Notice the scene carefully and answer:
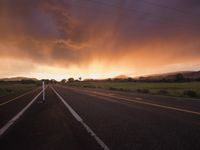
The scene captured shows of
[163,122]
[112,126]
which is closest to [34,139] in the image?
[112,126]

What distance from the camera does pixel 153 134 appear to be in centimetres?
508

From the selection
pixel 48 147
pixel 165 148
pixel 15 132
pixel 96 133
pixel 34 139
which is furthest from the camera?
pixel 15 132

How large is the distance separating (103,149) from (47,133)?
2.31 meters

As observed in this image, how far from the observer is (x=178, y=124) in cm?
613

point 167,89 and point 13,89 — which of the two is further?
point 13,89

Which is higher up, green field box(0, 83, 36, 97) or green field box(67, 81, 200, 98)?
green field box(0, 83, 36, 97)

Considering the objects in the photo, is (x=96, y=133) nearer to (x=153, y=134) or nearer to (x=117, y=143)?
(x=117, y=143)

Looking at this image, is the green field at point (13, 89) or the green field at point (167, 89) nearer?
the green field at point (167, 89)

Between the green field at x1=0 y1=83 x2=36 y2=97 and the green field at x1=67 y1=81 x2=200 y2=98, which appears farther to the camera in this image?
the green field at x1=0 y1=83 x2=36 y2=97

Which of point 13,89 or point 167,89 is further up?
point 13,89

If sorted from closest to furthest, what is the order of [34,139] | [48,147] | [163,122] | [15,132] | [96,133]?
[48,147]
[34,139]
[96,133]
[15,132]
[163,122]

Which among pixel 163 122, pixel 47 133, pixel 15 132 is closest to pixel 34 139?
pixel 47 133

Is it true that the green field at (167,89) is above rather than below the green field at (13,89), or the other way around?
below

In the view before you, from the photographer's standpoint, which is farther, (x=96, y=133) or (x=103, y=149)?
(x=96, y=133)
